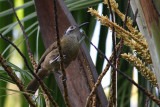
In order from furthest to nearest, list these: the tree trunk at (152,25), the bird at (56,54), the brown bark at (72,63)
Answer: the bird at (56,54) < the brown bark at (72,63) < the tree trunk at (152,25)

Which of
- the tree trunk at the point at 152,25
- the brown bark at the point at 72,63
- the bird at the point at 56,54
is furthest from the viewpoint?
the bird at the point at 56,54

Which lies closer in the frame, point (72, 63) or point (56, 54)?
point (72, 63)

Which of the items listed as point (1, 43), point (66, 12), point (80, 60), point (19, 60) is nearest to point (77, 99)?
point (80, 60)

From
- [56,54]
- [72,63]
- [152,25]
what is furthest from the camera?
[56,54]

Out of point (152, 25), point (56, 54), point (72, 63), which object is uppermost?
point (56, 54)

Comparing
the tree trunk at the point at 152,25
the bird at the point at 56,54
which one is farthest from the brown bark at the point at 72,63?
the tree trunk at the point at 152,25

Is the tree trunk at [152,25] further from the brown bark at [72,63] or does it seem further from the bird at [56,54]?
the bird at [56,54]

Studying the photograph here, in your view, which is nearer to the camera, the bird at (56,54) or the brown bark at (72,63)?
the brown bark at (72,63)

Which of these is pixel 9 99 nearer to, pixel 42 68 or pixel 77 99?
pixel 42 68

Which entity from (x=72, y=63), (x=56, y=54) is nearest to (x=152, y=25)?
(x=72, y=63)

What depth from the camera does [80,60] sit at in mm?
2279

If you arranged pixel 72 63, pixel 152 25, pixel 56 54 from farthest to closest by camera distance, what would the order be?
pixel 56 54 → pixel 72 63 → pixel 152 25

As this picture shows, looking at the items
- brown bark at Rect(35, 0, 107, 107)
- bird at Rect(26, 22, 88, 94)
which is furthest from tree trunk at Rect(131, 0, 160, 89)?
bird at Rect(26, 22, 88, 94)

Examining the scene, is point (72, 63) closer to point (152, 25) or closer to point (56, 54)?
point (56, 54)
